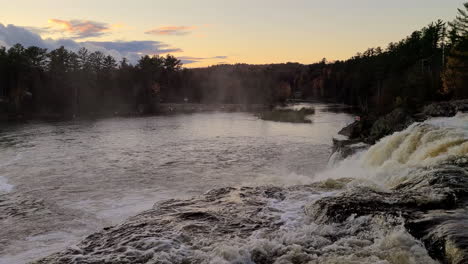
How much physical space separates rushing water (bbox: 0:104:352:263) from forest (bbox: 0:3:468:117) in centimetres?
1413

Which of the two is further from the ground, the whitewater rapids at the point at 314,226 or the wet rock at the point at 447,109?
the wet rock at the point at 447,109

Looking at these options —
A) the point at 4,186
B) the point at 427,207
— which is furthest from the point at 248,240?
the point at 4,186

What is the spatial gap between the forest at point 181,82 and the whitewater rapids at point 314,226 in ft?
74.9

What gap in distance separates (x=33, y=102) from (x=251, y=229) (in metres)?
87.2

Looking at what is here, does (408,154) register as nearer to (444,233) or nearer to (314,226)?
(314,226)

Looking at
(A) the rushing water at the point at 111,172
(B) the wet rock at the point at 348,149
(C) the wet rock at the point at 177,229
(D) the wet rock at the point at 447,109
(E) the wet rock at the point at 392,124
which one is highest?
(D) the wet rock at the point at 447,109

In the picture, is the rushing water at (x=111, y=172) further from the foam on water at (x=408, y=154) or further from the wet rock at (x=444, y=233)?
the wet rock at (x=444, y=233)

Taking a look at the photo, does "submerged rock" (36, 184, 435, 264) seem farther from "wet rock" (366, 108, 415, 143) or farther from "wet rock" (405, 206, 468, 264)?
"wet rock" (366, 108, 415, 143)

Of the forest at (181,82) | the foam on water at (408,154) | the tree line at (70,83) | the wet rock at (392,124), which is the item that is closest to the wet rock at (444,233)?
the foam on water at (408,154)

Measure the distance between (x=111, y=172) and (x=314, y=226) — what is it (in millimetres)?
15643

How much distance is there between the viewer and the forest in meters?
43.5

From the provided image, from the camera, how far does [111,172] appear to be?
73.1 ft

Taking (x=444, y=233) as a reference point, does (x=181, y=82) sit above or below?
above

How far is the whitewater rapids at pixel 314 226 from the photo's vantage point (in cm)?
793
